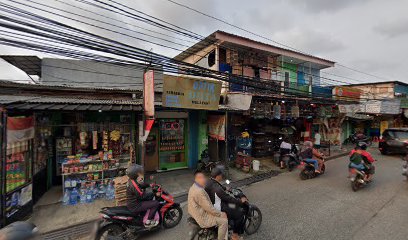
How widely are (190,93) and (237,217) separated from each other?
4.76m

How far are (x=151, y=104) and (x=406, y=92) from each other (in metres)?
30.5

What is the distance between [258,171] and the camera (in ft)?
32.3

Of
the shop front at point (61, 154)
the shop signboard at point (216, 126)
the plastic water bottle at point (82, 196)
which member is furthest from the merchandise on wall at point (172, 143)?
the plastic water bottle at point (82, 196)

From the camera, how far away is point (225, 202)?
404cm

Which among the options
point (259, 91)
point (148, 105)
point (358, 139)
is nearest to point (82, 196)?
point (148, 105)

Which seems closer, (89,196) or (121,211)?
(121,211)

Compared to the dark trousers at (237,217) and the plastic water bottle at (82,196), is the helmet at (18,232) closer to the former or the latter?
the dark trousers at (237,217)

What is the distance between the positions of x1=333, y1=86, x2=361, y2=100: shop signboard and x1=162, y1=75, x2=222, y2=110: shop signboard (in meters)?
11.6

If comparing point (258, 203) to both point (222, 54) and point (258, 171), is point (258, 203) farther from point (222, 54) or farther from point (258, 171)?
point (222, 54)

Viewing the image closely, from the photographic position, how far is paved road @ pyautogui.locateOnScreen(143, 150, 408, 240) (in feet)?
14.8

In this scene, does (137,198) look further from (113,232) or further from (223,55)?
(223,55)

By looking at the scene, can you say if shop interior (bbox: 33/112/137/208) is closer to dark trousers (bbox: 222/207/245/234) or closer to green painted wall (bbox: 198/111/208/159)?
green painted wall (bbox: 198/111/208/159)

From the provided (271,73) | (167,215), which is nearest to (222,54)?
(271,73)

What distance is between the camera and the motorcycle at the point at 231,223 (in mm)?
3787
